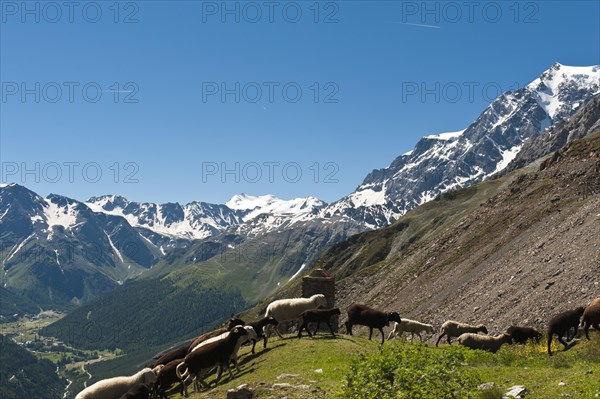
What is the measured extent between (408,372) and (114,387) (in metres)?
14.6

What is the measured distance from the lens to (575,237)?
50.0m

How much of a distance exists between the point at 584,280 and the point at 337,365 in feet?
80.2

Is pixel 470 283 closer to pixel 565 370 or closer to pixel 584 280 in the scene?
pixel 584 280

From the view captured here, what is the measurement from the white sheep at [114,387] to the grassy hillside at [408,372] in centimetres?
254

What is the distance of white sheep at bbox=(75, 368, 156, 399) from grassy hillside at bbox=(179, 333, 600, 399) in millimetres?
2544

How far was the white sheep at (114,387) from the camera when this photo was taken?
79.3ft

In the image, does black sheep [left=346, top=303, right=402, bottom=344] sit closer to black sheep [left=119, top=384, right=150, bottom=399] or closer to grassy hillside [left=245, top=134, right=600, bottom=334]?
grassy hillside [left=245, top=134, right=600, bottom=334]

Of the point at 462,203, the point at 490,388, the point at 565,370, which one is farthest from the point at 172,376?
the point at 462,203

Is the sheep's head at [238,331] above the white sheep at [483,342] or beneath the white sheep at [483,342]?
above

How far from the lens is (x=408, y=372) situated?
1772cm

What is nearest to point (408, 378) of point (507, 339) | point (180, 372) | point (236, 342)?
point (236, 342)

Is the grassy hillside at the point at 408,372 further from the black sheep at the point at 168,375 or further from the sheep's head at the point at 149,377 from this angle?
the sheep's head at the point at 149,377

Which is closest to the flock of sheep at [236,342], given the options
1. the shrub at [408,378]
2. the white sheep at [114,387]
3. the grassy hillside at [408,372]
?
the white sheep at [114,387]

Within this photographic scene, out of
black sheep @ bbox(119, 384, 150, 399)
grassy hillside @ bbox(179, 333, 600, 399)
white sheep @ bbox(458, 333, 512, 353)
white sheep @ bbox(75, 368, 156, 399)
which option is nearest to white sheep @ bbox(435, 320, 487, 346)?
white sheep @ bbox(458, 333, 512, 353)
